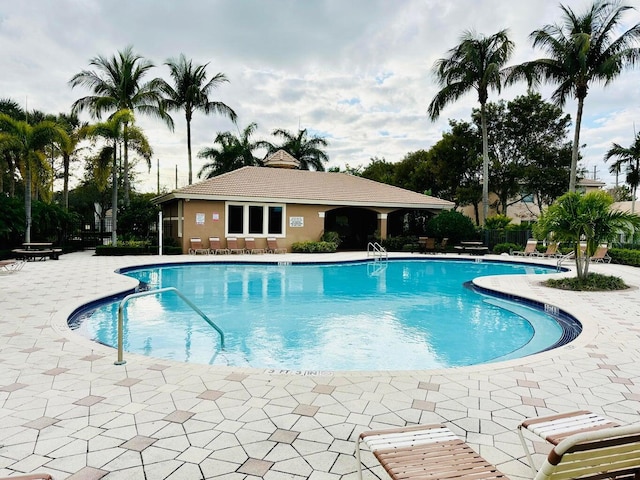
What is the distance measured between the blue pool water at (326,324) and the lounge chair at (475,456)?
3486mm

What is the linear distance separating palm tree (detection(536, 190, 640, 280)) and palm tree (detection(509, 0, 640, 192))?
11.3 meters

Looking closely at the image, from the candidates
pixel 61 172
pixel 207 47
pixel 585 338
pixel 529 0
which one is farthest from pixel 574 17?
pixel 61 172

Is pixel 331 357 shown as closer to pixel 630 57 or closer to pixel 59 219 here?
pixel 59 219

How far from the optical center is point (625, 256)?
59.5 ft

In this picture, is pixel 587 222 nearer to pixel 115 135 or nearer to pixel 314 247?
pixel 314 247

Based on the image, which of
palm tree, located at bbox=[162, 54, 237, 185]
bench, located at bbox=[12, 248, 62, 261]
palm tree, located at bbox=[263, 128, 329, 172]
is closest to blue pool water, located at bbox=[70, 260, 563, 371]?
bench, located at bbox=[12, 248, 62, 261]

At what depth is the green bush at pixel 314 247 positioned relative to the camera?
21047 mm

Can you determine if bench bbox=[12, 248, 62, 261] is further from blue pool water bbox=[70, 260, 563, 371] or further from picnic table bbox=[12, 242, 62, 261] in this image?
blue pool water bbox=[70, 260, 563, 371]

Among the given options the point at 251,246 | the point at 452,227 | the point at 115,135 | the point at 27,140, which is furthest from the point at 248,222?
the point at 452,227

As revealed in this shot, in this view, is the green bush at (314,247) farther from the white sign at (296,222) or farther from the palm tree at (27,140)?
the palm tree at (27,140)

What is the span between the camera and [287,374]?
4449 mm

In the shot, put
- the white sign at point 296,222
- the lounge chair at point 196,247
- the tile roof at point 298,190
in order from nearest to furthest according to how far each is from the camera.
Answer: the lounge chair at point 196,247 → the tile roof at point 298,190 → the white sign at point 296,222

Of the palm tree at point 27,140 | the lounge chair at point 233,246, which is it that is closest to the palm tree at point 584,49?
the lounge chair at point 233,246

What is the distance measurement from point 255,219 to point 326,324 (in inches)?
539
